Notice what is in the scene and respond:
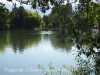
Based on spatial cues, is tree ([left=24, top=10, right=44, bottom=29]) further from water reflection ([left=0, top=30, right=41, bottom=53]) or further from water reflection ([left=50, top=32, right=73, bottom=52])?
water reflection ([left=50, top=32, right=73, bottom=52])

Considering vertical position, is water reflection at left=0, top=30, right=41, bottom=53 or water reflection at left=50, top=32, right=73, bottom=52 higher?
water reflection at left=50, top=32, right=73, bottom=52

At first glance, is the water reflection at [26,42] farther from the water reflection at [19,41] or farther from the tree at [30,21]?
the tree at [30,21]

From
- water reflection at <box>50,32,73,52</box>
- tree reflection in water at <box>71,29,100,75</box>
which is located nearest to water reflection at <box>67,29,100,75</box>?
tree reflection in water at <box>71,29,100,75</box>

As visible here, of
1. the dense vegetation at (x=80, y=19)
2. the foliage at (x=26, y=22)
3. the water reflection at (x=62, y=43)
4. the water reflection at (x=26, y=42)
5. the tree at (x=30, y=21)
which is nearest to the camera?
the dense vegetation at (x=80, y=19)

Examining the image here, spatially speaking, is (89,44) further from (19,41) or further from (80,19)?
(19,41)

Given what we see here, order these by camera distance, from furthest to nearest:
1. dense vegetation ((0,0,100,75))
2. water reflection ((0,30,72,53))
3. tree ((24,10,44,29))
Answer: tree ((24,10,44,29))
water reflection ((0,30,72,53))
dense vegetation ((0,0,100,75))

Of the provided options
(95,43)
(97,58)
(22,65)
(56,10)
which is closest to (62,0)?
(56,10)

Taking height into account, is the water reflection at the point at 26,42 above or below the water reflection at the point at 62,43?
below

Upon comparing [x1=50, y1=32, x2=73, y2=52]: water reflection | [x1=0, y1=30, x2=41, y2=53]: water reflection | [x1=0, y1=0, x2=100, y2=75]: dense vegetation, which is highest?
[x1=0, y1=0, x2=100, y2=75]: dense vegetation

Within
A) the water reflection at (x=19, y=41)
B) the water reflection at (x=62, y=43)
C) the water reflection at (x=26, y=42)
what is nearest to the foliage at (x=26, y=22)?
the water reflection at (x=19, y=41)

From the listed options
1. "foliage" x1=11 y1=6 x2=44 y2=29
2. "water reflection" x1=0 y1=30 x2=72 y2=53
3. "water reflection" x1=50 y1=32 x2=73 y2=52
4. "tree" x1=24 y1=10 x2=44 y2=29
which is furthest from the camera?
"tree" x1=24 y1=10 x2=44 y2=29

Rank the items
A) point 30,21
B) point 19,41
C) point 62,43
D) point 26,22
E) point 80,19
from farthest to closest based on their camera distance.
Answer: point 26,22
point 30,21
point 19,41
point 62,43
point 80,19

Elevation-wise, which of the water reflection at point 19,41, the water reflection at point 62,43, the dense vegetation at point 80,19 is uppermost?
the dense vegetation at point 80,19

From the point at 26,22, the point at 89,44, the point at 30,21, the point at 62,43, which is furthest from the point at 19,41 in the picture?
the point at 26,22
